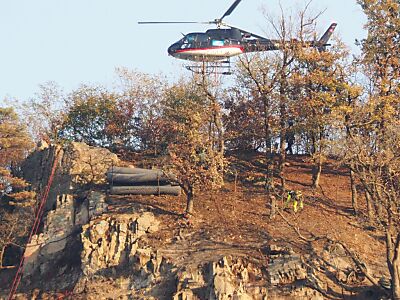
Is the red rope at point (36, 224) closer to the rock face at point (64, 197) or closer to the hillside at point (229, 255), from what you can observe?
the rock face at point (64, 197)

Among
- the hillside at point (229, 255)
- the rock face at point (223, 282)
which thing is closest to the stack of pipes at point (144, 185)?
the hillside at point (229, 255)

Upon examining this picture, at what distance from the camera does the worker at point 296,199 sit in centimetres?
3384

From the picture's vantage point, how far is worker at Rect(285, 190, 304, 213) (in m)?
33.8

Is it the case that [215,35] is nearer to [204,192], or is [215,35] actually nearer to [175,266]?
[204,192]

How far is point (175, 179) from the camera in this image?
1358 inches

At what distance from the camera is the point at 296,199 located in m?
35.0

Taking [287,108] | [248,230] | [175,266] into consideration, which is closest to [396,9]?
[287,108]

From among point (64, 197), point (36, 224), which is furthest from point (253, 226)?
point (36, 224)

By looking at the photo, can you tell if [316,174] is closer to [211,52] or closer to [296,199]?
[296,199]

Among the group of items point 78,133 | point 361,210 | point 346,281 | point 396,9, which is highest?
point 396,9

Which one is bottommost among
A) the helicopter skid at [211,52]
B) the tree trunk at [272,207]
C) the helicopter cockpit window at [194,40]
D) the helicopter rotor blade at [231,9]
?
the tree trunk at [272,207]

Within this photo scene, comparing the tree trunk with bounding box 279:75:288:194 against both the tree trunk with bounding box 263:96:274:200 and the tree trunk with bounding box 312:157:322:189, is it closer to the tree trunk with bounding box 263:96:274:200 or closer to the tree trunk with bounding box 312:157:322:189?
the tree trunk with bounding box 263:96:274:200

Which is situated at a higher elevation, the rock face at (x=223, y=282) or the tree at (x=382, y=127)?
the tree at (x=382, y=127)

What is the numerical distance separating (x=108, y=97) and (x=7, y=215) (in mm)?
12338
